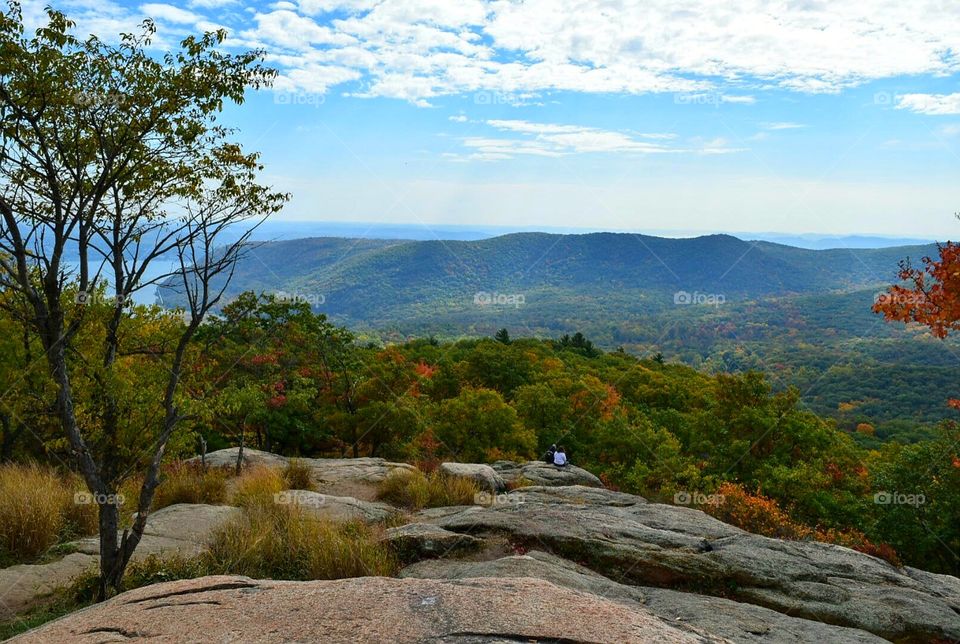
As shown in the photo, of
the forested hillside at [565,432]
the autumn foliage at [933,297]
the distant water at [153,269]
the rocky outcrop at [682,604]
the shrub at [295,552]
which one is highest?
the distant water at [153,269]

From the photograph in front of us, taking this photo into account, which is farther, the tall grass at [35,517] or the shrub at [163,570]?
the tall grass at [35,517]

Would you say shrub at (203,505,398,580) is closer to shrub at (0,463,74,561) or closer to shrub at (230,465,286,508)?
shrub at (230,465,286,508)

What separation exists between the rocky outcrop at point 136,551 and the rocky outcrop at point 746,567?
4124 mm

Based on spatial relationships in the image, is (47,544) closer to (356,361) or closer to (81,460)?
(81,460)

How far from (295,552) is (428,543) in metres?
1.90

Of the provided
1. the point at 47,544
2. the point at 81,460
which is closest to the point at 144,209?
the point at 81,460

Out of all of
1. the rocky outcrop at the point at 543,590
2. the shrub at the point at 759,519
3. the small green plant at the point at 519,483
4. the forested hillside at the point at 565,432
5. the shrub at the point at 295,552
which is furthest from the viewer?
the forested hillside at the point at 565,432

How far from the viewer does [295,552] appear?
8148 mm

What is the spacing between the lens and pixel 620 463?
105ft

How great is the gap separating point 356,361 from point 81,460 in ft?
96.1

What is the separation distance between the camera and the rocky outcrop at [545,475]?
20.0m

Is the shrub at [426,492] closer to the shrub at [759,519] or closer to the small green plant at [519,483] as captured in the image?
the small green plant at [519,483]

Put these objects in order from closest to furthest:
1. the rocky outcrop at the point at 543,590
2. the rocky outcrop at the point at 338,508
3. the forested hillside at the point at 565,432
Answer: the rocky outcrop at the point at 543,590 → the rocky outcrop at the point at 338,508 → the forested hillside at the point at 565,432

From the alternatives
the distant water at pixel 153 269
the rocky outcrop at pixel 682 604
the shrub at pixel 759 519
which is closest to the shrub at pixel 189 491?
the distant water at pixel 153 269
